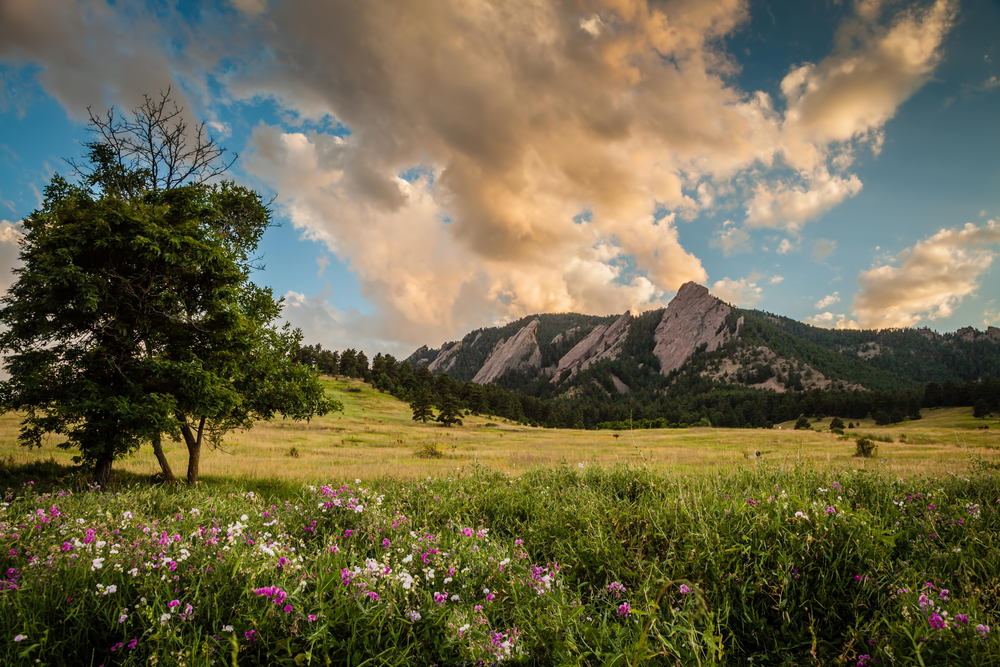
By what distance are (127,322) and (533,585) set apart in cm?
1439

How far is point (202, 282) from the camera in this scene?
13.4 metres

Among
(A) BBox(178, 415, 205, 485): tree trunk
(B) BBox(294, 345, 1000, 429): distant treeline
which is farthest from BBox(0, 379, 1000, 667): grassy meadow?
(B) BBox(294, 345, 1000, 429): distant treeline

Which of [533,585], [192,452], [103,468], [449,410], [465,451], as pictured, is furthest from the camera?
[449,410]

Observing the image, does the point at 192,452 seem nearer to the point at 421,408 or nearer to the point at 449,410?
the point at 449,410

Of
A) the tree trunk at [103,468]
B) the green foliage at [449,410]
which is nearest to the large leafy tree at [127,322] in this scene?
the tree trunk at [103,468]

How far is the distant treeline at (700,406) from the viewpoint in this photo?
10131cm

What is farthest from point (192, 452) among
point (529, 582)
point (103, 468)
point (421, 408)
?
point (421, 408)

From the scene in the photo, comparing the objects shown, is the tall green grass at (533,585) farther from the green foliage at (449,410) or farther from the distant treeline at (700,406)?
the distant treeline at (700,406)

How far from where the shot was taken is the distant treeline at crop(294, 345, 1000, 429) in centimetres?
10131

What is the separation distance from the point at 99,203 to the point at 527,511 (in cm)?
1416

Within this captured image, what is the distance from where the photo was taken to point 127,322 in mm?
12289

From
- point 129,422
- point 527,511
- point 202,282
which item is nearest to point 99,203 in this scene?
point 202,282

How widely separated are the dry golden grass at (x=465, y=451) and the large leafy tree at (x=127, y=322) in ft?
15.1

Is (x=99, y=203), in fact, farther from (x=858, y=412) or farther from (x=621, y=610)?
(x=858, y=412)
